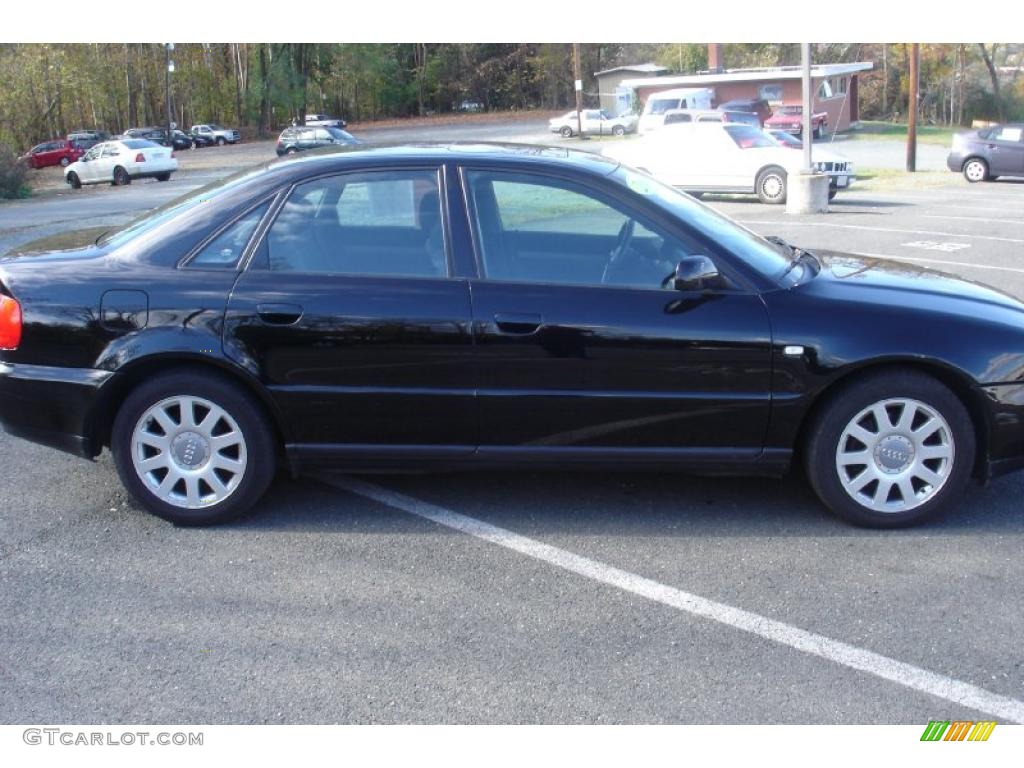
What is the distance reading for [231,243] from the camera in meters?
4.67

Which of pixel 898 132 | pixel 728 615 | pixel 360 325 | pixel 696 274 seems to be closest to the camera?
pixel 728 615

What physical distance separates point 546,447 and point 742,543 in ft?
3.01

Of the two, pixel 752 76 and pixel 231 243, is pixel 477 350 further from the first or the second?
pixel 752 76

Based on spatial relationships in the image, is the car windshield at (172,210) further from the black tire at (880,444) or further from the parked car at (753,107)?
the parked car at (753,107)

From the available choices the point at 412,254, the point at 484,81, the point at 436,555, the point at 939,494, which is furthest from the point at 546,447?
the point at 484,81

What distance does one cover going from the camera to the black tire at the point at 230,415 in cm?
458

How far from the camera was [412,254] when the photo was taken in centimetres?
463

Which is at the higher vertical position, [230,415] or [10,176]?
[10,176]

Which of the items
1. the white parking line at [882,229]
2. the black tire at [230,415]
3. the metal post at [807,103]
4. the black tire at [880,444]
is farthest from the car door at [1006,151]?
the black tire at [230,415]

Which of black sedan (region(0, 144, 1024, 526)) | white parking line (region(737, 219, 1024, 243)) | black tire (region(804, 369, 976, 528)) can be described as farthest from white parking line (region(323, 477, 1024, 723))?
white parking line (region(737, 219, 1024, 243))

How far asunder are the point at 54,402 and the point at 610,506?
8.19ft

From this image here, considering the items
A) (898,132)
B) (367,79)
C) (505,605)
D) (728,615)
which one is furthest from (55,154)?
(728,615)
